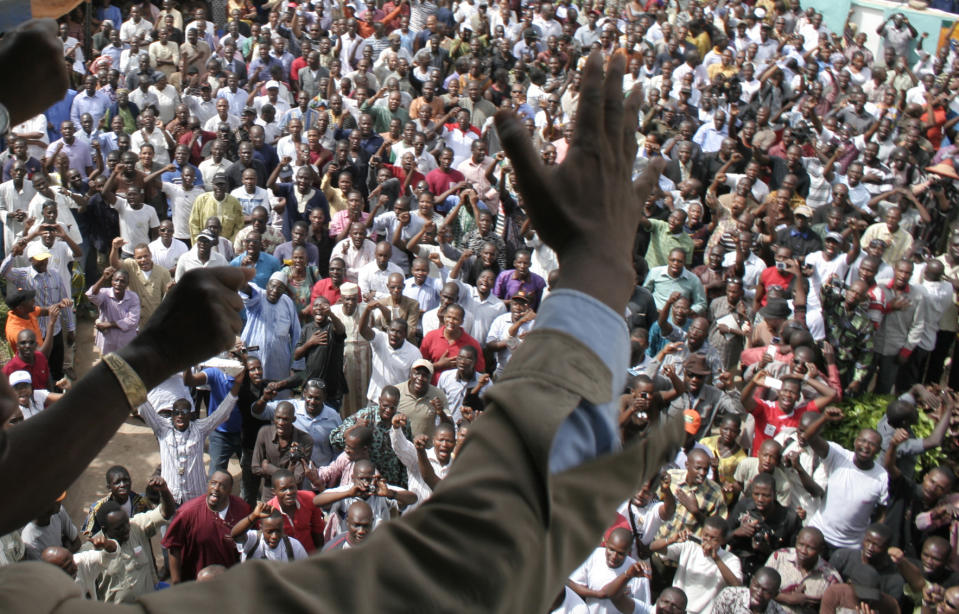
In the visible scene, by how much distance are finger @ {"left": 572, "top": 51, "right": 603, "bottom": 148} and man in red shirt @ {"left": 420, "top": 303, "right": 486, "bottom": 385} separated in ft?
23.8

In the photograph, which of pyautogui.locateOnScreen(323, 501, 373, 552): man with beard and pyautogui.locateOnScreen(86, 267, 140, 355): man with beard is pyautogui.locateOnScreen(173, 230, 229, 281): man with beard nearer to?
pyautogui.locateOnScreen(86, 267, 140, 355): man with beard

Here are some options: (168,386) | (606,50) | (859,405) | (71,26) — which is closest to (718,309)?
(859,405)

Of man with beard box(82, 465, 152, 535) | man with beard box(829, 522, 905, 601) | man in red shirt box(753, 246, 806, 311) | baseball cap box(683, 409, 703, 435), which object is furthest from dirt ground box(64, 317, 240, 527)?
man in red shirt box(753, 246, 806, 311)

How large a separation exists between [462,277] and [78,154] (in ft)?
15.8

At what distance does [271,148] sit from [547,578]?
11.6 m

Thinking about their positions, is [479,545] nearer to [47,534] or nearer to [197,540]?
[197,540]

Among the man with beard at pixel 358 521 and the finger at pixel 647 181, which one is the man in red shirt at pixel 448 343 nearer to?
the man with beard at pixel 358 521

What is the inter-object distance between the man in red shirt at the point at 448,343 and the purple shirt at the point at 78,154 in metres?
5.01

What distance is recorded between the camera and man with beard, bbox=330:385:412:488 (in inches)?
298

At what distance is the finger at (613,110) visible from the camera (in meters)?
1.30

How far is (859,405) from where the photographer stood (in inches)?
344

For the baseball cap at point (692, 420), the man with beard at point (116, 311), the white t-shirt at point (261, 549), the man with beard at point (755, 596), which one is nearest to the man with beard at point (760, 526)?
the man with beard at point (755, 596)

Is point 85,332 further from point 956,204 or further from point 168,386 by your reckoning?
point 956,204

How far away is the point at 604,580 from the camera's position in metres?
6.53
